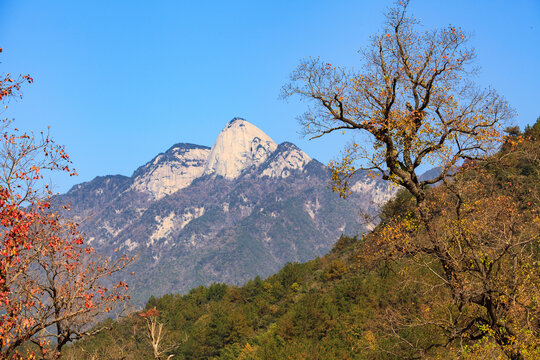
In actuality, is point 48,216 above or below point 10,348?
above

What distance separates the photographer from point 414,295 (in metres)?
12.5

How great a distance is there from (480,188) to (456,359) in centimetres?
536

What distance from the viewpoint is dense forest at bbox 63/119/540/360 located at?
1162 centimetres

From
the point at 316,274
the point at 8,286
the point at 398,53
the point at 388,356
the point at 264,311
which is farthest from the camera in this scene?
the point at 316,274

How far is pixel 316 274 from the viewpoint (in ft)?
345

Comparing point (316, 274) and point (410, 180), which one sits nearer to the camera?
point (410, 180)

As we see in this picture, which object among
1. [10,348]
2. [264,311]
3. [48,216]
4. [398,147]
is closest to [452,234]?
[398,147]

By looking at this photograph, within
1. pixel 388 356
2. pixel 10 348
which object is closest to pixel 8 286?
pixel 10 348

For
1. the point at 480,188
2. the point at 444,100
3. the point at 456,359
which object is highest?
the point at 444,100

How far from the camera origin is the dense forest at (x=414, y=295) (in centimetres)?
1162

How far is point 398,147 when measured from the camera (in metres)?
12.5

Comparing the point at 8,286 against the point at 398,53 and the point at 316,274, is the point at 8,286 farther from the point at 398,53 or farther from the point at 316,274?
the point at 316,274

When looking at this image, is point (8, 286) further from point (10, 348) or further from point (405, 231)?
point (405, 231)

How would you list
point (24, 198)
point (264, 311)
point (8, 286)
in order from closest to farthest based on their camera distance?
point (8, 286)
point (24, 198)
point (264, 311)
